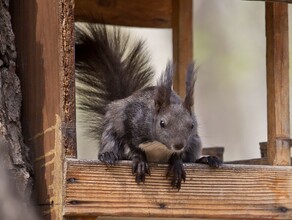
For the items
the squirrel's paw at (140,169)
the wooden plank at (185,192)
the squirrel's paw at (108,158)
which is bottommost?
the wooden plank at (185,192)

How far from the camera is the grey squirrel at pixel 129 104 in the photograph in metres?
3.23

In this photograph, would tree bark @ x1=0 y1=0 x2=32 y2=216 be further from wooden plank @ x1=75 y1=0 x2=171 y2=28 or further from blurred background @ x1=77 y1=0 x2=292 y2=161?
blurred background @ x1=77 y1=0 x2=292 y2=161

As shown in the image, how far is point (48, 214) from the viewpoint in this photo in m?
2.96

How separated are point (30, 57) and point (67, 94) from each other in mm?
302

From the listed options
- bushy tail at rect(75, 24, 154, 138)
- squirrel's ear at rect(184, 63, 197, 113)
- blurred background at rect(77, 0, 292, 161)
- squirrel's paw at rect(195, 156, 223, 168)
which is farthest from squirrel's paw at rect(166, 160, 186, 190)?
blurred background at rect(77, 0, 292, 161)

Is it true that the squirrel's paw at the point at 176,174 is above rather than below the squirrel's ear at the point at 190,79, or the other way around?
below

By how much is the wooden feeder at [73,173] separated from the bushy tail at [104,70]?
0.62 metres

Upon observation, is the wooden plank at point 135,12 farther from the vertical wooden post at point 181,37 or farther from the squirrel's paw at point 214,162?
the squirrel's paw at point 214,162

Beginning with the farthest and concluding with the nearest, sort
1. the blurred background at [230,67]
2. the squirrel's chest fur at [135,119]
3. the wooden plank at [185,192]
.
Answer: the blurred background at [230,67], the squirrel's chest fur at [135,119], the wooden plank at [185,192]

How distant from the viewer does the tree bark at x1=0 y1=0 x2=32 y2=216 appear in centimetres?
297

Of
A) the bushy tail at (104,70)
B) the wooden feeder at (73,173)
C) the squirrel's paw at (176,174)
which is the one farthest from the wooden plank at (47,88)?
the bushy tail at (104,70)

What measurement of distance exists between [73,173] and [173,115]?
1.80 ft

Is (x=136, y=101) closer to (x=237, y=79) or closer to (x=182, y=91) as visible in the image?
(x=182, y=91)

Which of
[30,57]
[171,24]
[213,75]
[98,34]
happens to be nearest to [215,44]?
[213,75]
